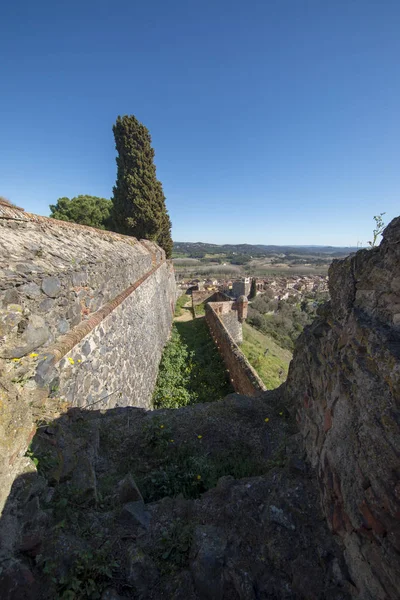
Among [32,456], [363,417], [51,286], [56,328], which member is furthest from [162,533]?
[51,286]

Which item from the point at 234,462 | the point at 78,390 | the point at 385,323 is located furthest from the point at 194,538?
the point at 78,390

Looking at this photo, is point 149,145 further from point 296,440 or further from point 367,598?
point 367,598

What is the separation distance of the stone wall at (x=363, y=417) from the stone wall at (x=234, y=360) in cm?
341

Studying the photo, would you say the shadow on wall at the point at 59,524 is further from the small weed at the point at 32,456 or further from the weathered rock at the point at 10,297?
the weathered rock at the point at 10,297

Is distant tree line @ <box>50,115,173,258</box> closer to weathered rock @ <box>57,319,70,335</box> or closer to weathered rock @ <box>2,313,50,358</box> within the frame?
weathered rock @ <box>57,319,70,335</box>

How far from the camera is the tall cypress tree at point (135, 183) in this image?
52.0ft

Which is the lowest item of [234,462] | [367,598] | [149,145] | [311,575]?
[234,462]

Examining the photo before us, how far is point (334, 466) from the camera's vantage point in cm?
194

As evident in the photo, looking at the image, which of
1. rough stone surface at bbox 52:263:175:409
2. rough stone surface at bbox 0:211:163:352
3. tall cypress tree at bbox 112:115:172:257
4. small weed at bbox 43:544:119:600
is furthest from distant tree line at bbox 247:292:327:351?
small weed at bbox 43:544:119:600

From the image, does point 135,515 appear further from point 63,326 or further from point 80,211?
point 80,211

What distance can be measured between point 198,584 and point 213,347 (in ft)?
35.2

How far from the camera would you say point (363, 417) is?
170cm

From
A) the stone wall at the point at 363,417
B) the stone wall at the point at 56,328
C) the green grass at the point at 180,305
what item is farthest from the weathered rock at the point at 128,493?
the green grass at the point at 180,305

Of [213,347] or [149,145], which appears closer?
[213,347]
